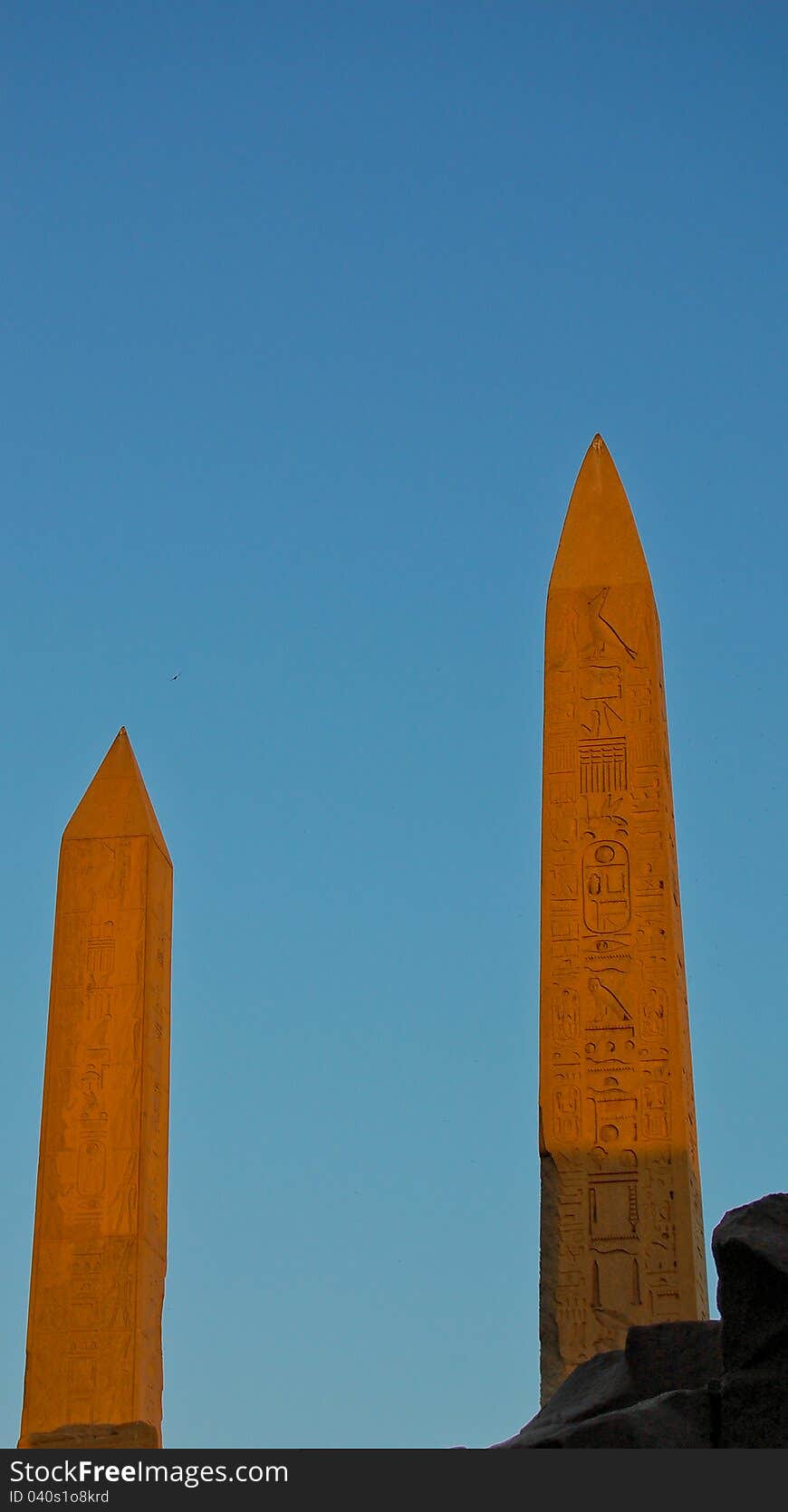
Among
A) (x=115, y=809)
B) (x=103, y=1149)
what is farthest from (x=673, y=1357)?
(x=115, y=809)

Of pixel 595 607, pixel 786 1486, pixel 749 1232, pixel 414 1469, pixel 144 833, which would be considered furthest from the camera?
pixel 144 833

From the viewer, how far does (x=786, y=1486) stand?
196 inches

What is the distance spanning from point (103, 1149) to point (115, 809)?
2.24 meters

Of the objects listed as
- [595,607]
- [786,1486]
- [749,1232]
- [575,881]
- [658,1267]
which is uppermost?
[595,607]

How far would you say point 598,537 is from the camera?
12.7 meters

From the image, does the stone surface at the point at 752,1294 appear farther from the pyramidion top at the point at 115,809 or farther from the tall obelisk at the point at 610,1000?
the pyramidion top at the point at 115,809

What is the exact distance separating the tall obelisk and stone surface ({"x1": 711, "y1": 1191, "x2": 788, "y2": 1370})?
4.91 metres

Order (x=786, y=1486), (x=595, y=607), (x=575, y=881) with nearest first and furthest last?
1. (x=786, y=1486)
2. (x=575, y=881)
3. (x=595, y=607)

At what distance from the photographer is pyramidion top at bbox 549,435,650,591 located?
1230 centimetres

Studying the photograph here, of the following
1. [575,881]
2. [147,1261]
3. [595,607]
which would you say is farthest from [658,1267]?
[147,1261]

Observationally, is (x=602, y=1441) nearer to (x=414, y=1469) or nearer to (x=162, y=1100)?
(x=414, y=1469)

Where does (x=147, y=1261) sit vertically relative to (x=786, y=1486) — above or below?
above

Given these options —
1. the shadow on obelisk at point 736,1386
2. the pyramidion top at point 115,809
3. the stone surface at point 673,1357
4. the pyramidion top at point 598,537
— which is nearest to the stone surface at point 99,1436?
the pyramidion top at point 115,809

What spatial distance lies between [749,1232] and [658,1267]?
5.06 metres
